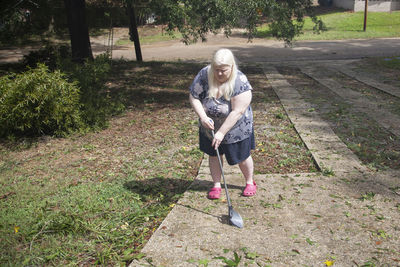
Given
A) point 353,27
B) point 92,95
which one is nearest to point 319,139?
point 92,95

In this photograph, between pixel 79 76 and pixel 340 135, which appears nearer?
pixel 340 135

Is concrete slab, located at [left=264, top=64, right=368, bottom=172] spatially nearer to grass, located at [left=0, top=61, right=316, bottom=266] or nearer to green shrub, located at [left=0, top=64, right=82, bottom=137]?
grass, located at [left=0, top=61, right=316, bottom=266]

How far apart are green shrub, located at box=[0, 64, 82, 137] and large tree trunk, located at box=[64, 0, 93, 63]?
13.3 feet

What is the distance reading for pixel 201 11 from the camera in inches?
296

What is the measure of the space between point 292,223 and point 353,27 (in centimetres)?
2202

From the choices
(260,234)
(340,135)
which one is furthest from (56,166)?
(340,135)

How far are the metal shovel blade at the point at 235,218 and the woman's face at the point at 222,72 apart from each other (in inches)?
45.6

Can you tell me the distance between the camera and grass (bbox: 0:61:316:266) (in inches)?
Result: 122

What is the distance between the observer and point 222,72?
3.26 metres

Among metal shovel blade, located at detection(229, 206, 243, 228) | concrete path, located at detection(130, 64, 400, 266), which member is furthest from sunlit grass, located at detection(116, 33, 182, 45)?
metal shovel blade, located at detection(229, 206, 243, 228)

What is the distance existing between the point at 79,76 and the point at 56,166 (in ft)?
7.91

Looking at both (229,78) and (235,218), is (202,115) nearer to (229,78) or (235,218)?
(229,78)

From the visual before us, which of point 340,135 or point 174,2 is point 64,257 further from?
point 174,2

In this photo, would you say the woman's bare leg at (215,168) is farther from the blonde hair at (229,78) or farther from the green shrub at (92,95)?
the green shrub at (92,95)
